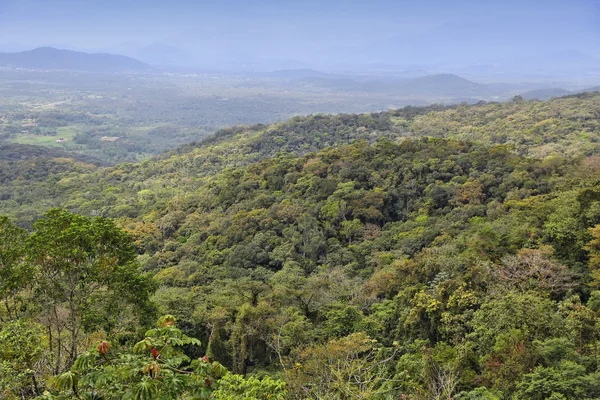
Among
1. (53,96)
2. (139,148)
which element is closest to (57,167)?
Answer: (139,148)

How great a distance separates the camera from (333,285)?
1823 centimetres

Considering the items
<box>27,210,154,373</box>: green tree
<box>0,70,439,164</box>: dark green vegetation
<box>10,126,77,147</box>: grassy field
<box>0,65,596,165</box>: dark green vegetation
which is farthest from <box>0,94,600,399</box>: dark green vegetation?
<box>0,70,439,164</box>: dark green vegetation

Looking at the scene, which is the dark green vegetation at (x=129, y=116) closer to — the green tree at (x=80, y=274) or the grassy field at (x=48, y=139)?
the grassy field at (x=48, y=139)

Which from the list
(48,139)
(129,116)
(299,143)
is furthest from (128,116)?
(299,143)

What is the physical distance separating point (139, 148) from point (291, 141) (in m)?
62.6

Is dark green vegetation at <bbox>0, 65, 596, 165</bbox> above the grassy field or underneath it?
above

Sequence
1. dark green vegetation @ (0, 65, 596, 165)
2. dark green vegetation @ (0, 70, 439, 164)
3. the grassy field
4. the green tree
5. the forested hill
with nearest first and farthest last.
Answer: the green tree, the forested hill, the grassy field, dark green vegetation @ (0, 65, 596, 165), dark green vegetation @ (0, 70, 439, 164)

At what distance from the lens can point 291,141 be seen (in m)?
64.4

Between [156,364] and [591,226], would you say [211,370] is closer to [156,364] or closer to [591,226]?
[156,364]

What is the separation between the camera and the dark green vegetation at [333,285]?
7.68 m

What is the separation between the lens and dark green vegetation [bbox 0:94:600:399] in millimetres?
7684

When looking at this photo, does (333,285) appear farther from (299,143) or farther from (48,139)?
(48,139)

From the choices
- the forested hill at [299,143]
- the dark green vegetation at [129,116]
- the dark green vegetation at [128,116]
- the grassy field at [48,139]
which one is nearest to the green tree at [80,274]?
the forested hill at [299,143]

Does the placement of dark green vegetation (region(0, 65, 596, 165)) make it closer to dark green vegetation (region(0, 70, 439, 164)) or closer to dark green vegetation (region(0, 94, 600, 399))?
dark green vegetation (region(0, 70, 439, 164))
